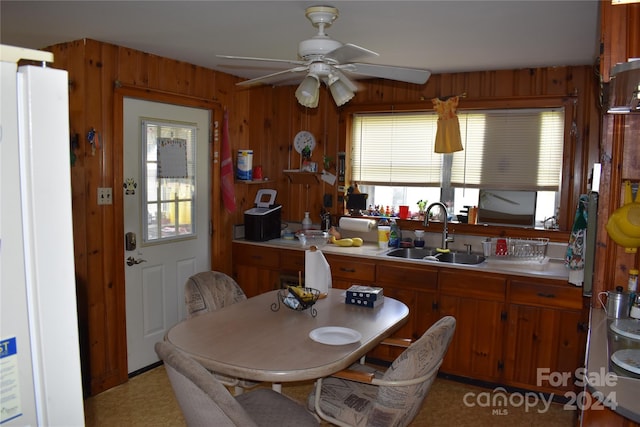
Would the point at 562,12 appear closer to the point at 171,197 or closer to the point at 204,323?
the point at 204,323

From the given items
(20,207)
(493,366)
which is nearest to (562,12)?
(493,366)

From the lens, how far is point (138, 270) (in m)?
3.58

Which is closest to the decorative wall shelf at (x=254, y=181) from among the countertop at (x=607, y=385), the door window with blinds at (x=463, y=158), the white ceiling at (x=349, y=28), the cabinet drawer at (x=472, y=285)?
the door window with blinds at (x=463, y=158)

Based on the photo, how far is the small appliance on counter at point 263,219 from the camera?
4.28 m

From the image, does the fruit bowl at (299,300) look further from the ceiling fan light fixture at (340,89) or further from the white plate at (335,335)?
the ceiling fan light fixture at (340,89)

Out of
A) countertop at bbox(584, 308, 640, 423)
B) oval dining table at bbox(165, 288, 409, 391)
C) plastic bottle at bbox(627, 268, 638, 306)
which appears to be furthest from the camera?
plastic bottle at bbox(627, 268, 638, 306)

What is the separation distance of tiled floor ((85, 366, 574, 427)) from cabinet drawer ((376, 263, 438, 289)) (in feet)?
2.40

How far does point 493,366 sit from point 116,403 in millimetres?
2567

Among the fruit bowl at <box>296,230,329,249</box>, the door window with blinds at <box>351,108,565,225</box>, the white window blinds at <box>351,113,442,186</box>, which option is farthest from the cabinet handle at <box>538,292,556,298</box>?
the fruit bowl at <box>296,230,329,249</box>

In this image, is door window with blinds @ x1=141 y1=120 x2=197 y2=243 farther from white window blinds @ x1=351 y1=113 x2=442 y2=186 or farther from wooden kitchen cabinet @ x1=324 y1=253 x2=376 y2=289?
white window blinds @ x1=351 y1=113 x2=442 y2=186

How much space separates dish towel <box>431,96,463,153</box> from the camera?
12.7ft

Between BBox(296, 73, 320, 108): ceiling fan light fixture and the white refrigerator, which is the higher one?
BBox(296, 73, 320, 108): ceiling fan light fixture

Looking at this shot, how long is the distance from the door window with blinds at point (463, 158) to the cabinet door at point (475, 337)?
922 mm

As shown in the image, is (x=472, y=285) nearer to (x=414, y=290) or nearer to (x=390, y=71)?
(x=414, y=290)
